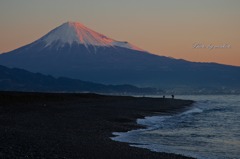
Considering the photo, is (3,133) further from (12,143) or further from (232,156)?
(232,156)

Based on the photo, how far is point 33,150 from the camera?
608 inches

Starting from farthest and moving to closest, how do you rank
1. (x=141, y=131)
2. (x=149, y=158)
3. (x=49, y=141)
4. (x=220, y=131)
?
(x=220, y=131), (x=141, y=131), (x=49, y=141), (x=149, y=158)

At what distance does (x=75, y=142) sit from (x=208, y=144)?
6.89 m

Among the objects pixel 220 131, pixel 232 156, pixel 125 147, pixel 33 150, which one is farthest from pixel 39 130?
pixel 220 131

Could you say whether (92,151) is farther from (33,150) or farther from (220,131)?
(220,131)

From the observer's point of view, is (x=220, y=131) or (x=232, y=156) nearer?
(x=232, y=156)

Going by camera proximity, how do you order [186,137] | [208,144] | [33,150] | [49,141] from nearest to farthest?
[33,150] < [49,141] < [208,144] < [186,137]

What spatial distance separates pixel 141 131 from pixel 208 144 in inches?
232

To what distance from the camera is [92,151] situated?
1730 centimetres

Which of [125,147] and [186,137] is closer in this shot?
[125,147]

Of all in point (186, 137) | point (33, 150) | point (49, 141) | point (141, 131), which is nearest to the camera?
point (33, 150)

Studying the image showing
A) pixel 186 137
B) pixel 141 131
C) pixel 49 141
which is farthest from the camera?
pixel 141 131

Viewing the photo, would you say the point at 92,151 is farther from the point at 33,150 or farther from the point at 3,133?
the point at 3,133

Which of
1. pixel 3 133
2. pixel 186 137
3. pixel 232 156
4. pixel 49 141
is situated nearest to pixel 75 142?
pixel 49 141
